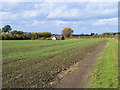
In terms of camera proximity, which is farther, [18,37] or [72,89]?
[18,37]

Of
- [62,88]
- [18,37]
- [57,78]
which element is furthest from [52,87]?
[18,37]

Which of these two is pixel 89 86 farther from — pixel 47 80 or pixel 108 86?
pixel 47 80

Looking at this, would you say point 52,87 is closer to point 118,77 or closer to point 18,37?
point 118,77

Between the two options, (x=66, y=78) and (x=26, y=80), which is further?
(x=66, y=78)

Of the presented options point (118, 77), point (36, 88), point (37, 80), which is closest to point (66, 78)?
point (37, 80)

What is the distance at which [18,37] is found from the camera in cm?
9288

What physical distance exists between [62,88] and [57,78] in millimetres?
1777

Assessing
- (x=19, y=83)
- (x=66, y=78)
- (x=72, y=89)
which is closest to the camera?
(x=72, y=89)

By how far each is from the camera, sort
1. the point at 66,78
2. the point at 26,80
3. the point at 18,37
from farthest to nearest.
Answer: the point at 18,37 < the point at 66,78 < the point at 26,80

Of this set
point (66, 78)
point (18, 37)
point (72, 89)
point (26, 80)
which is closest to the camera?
point (72, 89)

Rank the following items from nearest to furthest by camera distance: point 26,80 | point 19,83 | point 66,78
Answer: point 19,83, point 26,80, point 66,78

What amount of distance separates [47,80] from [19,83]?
163cm

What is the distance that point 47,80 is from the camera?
8.55 meters

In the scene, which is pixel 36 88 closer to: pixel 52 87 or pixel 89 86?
pixel 52 87
